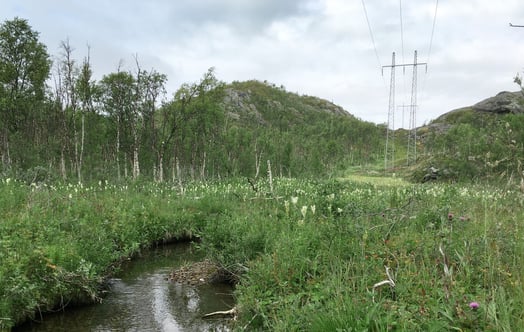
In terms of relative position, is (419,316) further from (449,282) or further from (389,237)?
(389,237)

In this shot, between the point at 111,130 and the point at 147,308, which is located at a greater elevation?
the point at 111,130

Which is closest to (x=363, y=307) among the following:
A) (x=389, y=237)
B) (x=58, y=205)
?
(x=389, y=237)

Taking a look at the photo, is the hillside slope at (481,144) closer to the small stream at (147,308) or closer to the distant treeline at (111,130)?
the small stream at (147,308)

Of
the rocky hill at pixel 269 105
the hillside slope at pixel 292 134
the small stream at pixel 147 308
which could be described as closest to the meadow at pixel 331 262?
the small stream at pixel 147 308

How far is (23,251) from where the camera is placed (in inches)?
269

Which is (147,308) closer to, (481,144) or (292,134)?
(481,144)

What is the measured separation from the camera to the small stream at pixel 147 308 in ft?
21.5

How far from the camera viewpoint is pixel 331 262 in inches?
199

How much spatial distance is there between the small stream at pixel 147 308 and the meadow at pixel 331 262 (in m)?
0.32

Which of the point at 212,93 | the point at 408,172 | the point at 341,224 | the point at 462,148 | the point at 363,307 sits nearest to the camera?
the point at 363,307

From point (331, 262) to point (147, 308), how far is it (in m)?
4.11

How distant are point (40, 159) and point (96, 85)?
378 inches

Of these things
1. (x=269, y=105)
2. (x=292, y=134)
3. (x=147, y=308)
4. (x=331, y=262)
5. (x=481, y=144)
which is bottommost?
(x=147, y=308)

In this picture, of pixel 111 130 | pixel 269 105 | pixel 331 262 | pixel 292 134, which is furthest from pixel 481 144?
pixel 269 105
